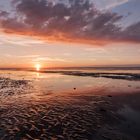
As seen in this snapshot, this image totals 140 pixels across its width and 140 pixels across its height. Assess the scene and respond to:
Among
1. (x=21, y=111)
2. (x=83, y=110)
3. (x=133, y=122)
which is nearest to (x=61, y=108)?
(x=83, y=110)

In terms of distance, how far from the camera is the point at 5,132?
11.7m

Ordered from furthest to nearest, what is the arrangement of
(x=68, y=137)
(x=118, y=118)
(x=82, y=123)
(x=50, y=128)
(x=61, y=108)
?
(x=61, y=108) < (x=118, y=118) < (x=82, y=123) < (x=50, y=128) < (x=68, y=137)

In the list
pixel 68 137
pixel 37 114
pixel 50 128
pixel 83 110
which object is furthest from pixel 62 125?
pixel 83 110

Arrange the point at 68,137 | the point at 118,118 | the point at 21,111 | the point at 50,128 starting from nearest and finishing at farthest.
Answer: the point at 68,137
the point at 50,128
the point at 118,118
the point at 21,111

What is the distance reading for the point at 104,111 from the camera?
17250 mm

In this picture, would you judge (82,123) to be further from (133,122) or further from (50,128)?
(133,122)

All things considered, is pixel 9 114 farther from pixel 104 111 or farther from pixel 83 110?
pixel 104 111

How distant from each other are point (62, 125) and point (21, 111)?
4.86 m

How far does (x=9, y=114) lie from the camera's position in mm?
15719

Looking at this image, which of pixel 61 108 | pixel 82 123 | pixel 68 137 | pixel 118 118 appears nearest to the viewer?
pixel 68 137

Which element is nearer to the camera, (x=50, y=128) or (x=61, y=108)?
(x=50, y=128)

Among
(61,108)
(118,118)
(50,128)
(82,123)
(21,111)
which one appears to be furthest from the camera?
(61,108)

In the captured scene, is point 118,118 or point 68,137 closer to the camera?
point 68,137

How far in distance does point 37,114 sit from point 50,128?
3528 mm
